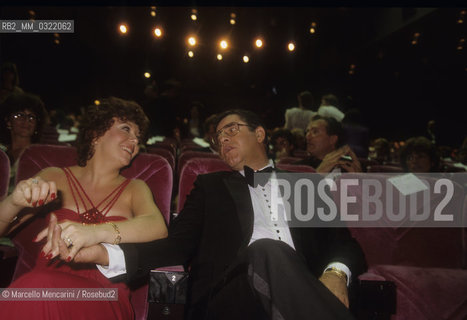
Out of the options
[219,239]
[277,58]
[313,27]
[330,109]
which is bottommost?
[219,239]

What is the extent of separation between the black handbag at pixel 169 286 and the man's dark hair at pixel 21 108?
1593mm

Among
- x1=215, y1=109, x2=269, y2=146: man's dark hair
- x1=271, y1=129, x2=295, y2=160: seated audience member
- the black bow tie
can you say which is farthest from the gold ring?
x1=271, y1=129, x2=295, y2=160: seated audience member

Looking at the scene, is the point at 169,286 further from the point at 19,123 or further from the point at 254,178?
the point at 19,123

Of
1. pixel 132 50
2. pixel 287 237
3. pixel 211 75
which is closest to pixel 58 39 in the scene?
pixel 132 50

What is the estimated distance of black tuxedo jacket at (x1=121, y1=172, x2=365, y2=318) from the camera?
141cm

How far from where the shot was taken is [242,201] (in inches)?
61.7

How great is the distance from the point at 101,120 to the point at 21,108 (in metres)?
0.96

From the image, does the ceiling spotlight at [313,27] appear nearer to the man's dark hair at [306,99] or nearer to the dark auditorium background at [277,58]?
the dark auditorium background at [277,58]

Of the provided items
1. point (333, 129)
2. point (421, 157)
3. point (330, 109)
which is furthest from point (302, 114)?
point (421, 157)

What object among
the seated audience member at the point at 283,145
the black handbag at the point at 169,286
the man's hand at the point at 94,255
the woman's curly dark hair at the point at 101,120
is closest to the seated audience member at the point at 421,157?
the seated audience member at the point at 283,145

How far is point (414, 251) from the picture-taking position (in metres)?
1.91

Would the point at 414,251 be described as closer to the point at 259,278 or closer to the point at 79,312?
the point at 259,278

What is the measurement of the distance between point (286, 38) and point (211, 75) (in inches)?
142

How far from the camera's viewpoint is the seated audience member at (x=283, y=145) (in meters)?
4.36
